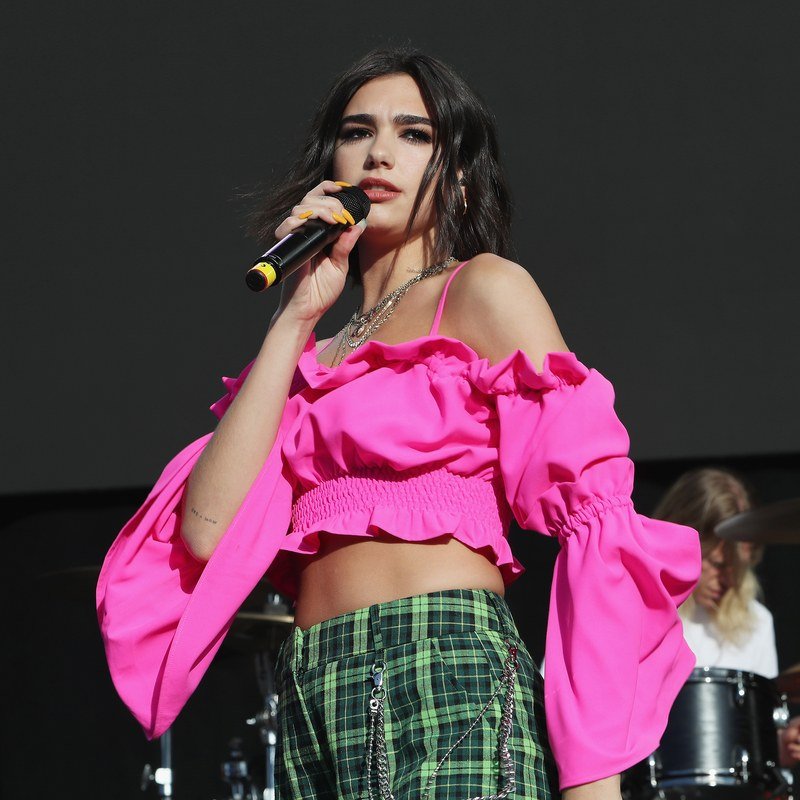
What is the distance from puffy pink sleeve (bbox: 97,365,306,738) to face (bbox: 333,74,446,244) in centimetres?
32

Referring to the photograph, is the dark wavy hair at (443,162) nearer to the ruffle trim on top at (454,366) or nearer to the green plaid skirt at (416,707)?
the ruffle trim on top at (454,366)

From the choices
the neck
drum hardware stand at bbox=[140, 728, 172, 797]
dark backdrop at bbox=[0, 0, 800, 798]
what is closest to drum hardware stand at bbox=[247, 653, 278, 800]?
drum hardware stand at bbox=[140, 728, 172, 797]

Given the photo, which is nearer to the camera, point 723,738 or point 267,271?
point 267,271

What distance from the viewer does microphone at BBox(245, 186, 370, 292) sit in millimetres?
1405

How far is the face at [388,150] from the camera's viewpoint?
1.74m

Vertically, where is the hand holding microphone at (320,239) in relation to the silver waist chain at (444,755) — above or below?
above

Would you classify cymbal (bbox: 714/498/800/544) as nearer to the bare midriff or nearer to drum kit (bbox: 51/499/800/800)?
drum kit (bbox: 51/499/800/800)

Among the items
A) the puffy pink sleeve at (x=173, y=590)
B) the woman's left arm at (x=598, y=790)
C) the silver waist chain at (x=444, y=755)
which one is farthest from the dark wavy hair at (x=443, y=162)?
the woman's left arm at (x=598, y=790)

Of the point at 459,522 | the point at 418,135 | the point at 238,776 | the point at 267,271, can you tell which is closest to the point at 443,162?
the point at 418,135

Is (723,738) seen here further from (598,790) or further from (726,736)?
(598,790)

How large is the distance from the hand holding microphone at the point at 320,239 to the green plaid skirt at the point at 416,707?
0.40 m

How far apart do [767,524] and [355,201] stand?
78.9 inches

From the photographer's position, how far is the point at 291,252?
147 cm

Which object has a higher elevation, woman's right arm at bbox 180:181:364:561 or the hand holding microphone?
the hand holding microphone
